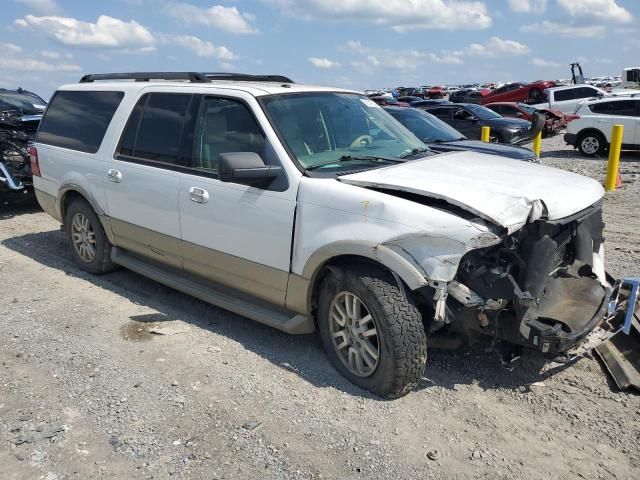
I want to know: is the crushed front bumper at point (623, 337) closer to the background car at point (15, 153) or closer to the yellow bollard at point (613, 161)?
the yellow bollard at point (613, 161)

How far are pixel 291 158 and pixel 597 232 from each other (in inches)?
89.3

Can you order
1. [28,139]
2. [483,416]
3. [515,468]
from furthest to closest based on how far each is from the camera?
[28,139] → [483,416] → [515,468]

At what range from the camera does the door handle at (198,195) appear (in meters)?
4.37

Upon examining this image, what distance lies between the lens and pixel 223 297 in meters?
4.51

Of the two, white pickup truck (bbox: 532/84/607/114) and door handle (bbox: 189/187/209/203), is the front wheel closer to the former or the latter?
white pickup truck (bbox: 532/84/607/114)

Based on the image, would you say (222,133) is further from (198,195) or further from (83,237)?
(83,237)

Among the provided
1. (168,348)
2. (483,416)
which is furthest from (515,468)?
(168,348)

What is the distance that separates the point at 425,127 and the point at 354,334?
6.41 metres

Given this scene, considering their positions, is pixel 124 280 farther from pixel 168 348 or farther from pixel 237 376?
pixel 237 376

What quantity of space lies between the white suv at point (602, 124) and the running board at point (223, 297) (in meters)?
13.6

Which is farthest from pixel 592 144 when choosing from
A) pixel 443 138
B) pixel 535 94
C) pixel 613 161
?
pixel 535 94

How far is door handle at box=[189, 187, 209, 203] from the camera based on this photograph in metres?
4.37

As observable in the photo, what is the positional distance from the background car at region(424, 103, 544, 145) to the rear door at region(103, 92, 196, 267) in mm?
12083

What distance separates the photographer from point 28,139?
9.10 meters
